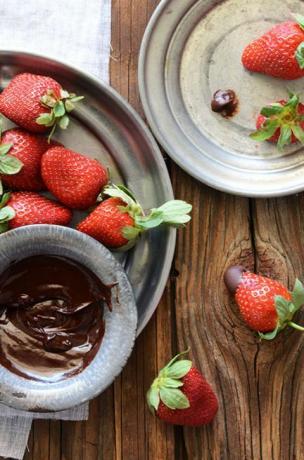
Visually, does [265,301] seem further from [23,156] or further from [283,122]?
[23,156]

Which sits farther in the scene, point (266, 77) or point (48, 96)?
point (266, 77)

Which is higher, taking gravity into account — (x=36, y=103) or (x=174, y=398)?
(x=36, y=103)

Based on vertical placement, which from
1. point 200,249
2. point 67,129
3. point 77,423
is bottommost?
point 77,423

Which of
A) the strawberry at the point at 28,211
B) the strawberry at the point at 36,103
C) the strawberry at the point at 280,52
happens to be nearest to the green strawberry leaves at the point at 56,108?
the strawberry at the point at 36,103

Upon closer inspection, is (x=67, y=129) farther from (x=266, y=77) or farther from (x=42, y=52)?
Result: (x=266, y=77)

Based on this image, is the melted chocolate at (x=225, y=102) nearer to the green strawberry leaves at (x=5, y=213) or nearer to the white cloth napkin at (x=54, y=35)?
the white cloth napkin at (x=54, y=35)

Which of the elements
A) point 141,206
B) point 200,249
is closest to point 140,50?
point 141,206

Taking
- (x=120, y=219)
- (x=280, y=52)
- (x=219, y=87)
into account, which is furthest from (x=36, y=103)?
(x=280, y=52)

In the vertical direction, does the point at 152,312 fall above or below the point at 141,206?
below
